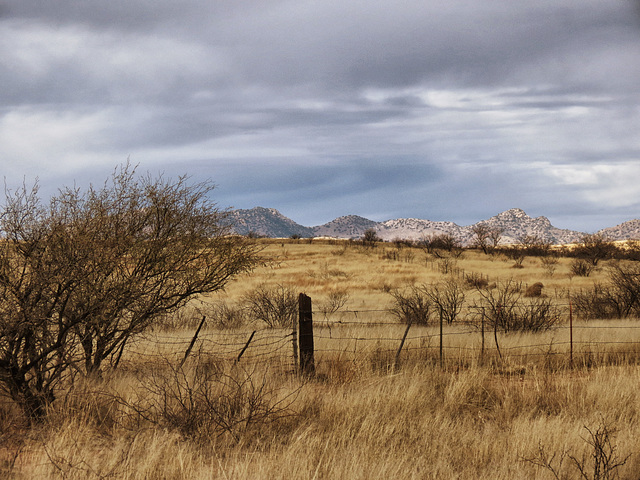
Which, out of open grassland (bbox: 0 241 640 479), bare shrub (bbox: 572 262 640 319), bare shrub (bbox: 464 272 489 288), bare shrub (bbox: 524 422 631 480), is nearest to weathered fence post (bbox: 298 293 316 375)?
open grassland (bbox: 0 241 640 479)

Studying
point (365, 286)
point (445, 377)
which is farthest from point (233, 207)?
point (365, 286)

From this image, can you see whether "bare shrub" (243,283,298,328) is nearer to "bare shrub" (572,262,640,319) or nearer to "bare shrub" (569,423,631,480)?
"bare shrub" (572,262,640,319)

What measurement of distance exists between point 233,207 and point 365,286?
21182 millimetres

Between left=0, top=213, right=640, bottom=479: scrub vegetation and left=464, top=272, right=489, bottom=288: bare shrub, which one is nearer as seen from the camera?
left=0, top=213, right=640, bottom=479: scrub vegetation

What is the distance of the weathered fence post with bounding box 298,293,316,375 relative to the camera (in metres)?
7.29

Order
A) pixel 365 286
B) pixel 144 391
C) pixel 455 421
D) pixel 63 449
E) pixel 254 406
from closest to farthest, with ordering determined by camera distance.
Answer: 1. pixel 63 449
2. pixel 254 406
3. pixel 455 421
4. pixel 144 391
5. pixel 365 286

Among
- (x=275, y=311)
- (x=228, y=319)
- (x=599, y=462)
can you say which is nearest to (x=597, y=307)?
(x=275, y=311)

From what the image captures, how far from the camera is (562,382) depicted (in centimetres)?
682

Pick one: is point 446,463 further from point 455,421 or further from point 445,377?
point 445,377

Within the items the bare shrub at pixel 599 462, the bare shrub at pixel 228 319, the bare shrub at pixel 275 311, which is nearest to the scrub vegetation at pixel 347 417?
the bare shrub at pixel 599 462

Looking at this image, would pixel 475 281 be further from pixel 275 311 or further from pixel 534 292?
pixel 275 311

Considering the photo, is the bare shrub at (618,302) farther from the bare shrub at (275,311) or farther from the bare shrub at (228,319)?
the bare shrub at (228,319)

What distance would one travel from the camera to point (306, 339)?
746 centimetres

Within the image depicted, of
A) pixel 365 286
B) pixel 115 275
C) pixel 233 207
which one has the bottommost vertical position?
pixel 365 286
